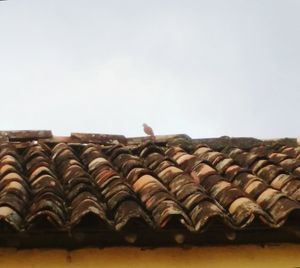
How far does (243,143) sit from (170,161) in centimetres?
152

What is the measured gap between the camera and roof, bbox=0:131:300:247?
445 centimetres

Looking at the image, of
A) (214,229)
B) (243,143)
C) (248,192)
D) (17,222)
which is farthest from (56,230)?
(243,143)

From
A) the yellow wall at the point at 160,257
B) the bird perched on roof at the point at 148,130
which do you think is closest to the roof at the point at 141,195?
the yellow wall at the point at 160,257

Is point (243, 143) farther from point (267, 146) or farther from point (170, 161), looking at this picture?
point (170, 161)

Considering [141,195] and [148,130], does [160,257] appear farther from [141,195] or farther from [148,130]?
[148,130]

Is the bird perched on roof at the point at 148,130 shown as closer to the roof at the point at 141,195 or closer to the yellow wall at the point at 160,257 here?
the roof at the point at 141,195

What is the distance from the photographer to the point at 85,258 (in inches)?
179

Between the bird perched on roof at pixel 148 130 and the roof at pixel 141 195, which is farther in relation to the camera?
the bird perched on roof at pixel 148 130

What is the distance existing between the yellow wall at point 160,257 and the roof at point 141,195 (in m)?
0.07

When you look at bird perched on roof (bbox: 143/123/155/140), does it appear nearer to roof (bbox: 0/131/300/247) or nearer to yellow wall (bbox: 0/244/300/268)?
roof (bbox: 0/131/300/247)

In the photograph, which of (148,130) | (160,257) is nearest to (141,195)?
(160,257)

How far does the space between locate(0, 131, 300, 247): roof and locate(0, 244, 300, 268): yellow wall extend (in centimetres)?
7

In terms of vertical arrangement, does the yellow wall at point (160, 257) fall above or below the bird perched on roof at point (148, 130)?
below

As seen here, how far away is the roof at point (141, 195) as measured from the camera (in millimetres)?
4449
